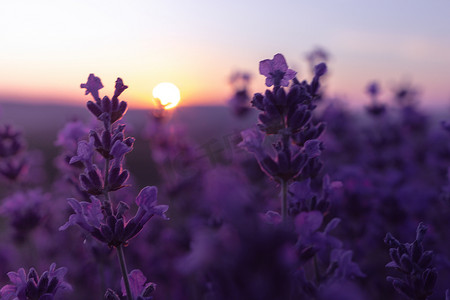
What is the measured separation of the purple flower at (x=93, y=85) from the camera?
5.68 feet

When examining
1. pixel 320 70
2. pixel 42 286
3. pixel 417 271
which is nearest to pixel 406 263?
pixel 417 271

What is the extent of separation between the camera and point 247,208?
807 mm

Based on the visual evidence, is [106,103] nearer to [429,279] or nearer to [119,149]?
[119,149]

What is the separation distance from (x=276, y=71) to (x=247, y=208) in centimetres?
98

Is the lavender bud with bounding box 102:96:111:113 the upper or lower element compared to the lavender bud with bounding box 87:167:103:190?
upper

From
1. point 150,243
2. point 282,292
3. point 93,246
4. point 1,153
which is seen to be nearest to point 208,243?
point 282,292

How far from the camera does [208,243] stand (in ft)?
2.62

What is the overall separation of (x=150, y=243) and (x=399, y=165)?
2.95 m

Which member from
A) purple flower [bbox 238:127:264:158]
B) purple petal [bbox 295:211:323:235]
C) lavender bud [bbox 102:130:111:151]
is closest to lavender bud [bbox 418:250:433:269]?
purple petal [bbox 295:211:323:235]

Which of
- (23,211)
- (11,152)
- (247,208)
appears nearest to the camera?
(247,208)

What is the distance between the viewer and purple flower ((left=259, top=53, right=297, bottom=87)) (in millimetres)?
1673

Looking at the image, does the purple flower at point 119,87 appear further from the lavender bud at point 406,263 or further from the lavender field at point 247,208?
the lavender bud at point 406,263

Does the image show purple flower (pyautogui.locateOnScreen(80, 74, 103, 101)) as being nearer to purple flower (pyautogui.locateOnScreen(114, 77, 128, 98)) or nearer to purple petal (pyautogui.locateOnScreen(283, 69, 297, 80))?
purple flower (pyautogui.locateOnScreen(114, 77, 128, 98))

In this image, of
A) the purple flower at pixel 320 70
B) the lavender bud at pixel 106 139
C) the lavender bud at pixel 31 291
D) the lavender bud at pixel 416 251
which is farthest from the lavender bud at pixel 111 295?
the purple flower at pixel 320 70
